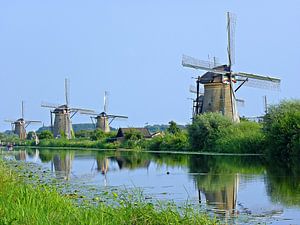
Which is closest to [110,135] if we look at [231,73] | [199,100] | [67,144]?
[67,144]

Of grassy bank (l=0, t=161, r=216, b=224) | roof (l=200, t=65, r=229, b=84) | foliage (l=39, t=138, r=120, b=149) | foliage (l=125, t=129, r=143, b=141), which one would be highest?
roof (l=200, t=65, r=229, b=84)

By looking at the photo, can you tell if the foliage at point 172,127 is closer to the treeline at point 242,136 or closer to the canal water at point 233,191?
the treeline at point 242,136

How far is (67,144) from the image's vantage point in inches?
2483

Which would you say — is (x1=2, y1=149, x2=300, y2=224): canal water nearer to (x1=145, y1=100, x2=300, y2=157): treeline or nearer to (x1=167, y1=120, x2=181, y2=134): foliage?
(x1=145, y1=100, x2=300, y2=157): treeline

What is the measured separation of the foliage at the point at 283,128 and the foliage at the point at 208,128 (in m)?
5.61

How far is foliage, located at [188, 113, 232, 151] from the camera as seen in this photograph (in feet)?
120

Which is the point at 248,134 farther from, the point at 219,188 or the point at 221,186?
the point at 219,188

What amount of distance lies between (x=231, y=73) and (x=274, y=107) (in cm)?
855

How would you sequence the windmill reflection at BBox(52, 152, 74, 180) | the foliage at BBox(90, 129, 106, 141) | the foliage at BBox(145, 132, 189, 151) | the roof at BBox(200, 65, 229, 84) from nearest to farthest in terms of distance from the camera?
the windmill reflection at BBox(52, 152, 74, 180)
the roof at BBox(200, 65, 229, 84)
the foliage at BBox(145, 132, 189, 151)
the foliage at BBox(90, 129, 106, 141)

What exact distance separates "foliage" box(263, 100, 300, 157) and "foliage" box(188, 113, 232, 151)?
5.61 m

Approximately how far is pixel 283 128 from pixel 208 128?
907 cm

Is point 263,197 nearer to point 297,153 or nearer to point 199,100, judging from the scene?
point 297,153

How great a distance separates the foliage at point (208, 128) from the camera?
120 ft

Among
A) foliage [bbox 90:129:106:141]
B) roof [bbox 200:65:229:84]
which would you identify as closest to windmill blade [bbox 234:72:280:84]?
roof [bbox 200:65:229:84]
